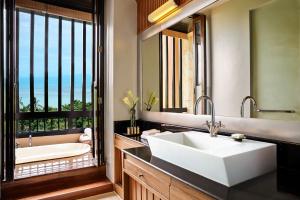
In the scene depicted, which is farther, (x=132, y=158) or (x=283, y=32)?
(x=132, y=158)

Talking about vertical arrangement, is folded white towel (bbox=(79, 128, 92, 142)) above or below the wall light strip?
below

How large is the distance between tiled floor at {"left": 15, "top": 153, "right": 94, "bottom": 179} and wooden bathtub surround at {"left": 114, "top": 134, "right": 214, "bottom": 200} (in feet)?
3.43

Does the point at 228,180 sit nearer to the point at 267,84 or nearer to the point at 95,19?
the point at 267,84

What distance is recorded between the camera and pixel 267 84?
1389mm

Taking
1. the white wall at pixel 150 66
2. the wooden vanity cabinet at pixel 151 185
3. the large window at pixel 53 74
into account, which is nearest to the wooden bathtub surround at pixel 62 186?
the wooden vanity cabinet at pixel 151 185

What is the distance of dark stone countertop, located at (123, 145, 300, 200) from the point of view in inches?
31.8

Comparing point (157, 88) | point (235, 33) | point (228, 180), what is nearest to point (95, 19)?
point (157, 88)

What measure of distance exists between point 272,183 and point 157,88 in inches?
68.2

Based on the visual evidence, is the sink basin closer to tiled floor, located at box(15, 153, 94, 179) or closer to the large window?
tiled floor, located at box(15, 153, 94, 179)

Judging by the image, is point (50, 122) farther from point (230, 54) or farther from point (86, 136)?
point (230, 54)

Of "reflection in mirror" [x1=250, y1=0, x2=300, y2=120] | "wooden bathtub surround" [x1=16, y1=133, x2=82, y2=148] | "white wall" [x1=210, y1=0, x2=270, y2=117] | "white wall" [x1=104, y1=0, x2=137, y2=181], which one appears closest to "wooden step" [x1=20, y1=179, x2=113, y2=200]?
"white wall" [x1=104, y1=0, x2=137, y2=181]

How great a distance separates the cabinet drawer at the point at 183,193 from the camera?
905mm

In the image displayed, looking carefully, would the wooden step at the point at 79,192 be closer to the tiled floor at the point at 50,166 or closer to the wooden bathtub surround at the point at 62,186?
the wooden bathtub surround at the point at 62,186

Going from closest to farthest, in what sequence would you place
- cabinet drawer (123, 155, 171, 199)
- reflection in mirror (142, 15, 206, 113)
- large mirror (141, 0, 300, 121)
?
cabinet drawer (123, 155, 171, 199) < large mirror (141, 0, 300, 121) < reflection in mirror (142, 15, 206, 113)
